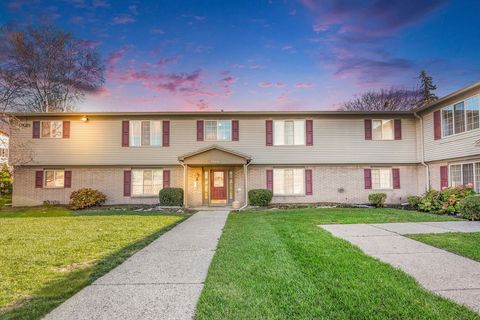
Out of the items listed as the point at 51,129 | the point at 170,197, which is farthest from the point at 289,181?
the point at 51,129

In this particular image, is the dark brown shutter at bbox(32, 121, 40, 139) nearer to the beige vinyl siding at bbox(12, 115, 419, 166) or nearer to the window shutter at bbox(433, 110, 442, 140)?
the beige vinyl siding at bbox(12, 115, 419, 166)

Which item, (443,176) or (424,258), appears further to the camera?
(443,176)

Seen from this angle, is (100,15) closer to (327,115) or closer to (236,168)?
(236,168)

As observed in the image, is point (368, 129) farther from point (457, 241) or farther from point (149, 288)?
point (149, 288)

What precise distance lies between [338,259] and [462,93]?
462 inches

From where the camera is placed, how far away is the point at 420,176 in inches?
631

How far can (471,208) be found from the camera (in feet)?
32.4

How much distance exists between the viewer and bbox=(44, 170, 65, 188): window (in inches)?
637

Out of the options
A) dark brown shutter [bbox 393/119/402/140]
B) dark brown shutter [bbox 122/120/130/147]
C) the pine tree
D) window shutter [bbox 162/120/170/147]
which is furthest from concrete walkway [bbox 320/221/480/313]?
the pine tree

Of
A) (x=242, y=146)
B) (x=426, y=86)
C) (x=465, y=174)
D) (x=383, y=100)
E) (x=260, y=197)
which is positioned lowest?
(x=260, y=197)

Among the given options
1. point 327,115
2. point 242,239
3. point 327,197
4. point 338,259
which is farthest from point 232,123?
point 338,259

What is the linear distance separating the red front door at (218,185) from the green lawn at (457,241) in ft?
35.2

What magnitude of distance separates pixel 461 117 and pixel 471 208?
5006 mm

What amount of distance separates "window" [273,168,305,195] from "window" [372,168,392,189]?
13.4 ft
